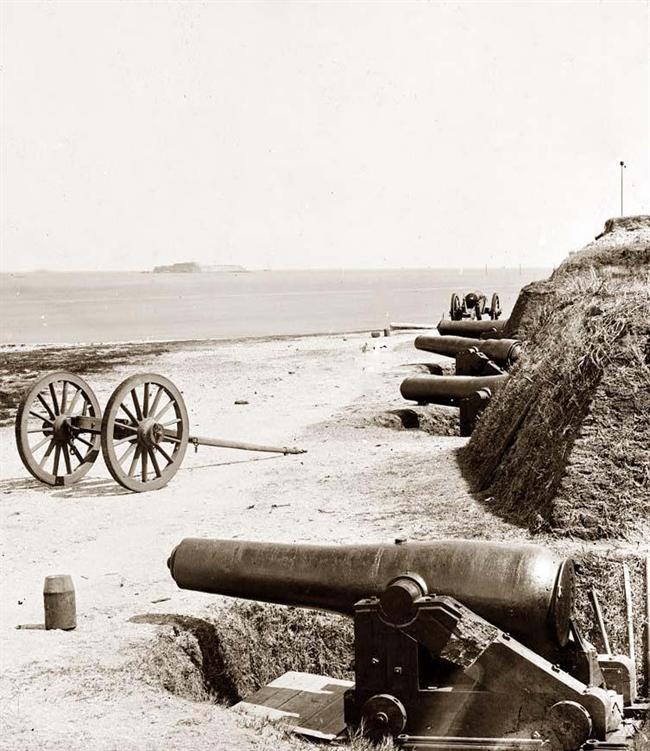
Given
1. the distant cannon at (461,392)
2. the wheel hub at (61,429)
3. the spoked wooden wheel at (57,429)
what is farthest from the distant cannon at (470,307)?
the wheel hub at (61,429)

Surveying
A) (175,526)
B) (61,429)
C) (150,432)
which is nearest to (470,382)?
(150,432)

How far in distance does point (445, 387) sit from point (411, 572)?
38.8ft

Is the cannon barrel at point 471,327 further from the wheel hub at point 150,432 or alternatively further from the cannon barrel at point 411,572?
the cannon barrel at point 411,572

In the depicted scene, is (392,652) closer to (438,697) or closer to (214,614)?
(438,697)

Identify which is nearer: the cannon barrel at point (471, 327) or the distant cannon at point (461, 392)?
the distant cannon at point (461, 392)

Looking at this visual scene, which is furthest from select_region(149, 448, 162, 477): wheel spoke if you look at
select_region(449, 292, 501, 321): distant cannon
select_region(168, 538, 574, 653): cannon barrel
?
select_region(449, 292, 501, 321): distant cannon

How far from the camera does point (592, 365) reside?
10781 mm

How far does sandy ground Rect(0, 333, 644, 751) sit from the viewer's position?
608cm

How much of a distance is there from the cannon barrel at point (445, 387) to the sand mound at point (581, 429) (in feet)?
10.3

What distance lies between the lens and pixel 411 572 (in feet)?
19.7

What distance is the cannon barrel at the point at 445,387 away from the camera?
1688cm

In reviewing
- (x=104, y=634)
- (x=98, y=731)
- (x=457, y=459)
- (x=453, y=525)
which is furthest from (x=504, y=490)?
(x=98, y=731)

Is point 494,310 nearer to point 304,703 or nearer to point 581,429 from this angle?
point 581,429

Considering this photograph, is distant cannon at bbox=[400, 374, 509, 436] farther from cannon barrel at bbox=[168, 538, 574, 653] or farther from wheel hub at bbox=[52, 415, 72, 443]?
cannon barrel at bbox=[168, 538, 574, 653]
